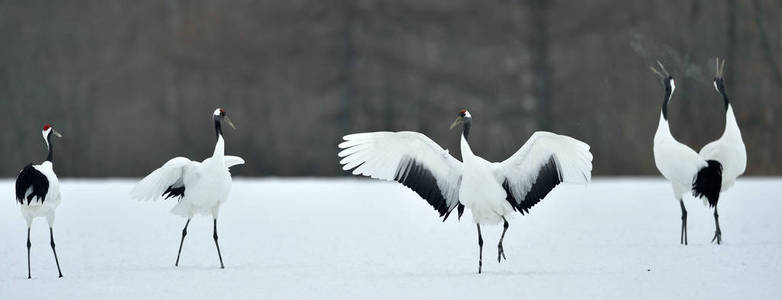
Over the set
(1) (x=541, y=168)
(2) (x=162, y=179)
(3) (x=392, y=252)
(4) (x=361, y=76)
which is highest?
(4) (x=361, y=76)

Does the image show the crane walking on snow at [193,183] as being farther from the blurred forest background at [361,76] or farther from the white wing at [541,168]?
the blurred forest background at [361,76]

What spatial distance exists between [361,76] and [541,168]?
1353 cm

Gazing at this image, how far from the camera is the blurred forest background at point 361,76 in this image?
1988 cm

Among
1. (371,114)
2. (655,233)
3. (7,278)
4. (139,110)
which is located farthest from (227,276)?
(139,110)

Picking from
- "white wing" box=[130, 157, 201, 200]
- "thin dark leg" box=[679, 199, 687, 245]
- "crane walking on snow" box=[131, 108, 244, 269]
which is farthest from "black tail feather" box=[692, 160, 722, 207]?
"white wing" box=[130, 157, 201, 200]

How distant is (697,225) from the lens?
31.8 feet

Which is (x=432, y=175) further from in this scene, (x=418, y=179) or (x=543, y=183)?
(x=543, y=183)

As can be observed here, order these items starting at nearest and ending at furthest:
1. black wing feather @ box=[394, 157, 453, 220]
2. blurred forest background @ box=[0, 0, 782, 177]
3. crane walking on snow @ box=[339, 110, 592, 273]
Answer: crane walking on snow @ box=[339, 110, 592, 273]
black wing feather @ box=[394, 157, 453, 220]
blurred forest background @ box=[0, 0, 782, 177]

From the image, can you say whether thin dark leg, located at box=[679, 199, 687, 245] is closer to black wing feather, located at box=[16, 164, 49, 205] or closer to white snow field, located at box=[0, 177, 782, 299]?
white snow field, located at box=[0, 177, 782, 299]

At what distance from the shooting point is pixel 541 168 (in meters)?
6.90

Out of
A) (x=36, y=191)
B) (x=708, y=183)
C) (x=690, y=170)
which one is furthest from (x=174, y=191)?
(x=708, y=183)

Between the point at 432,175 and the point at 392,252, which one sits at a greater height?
the point at 432,175

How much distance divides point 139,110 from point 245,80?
2.19 m

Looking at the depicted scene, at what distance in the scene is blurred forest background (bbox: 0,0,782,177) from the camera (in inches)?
782
